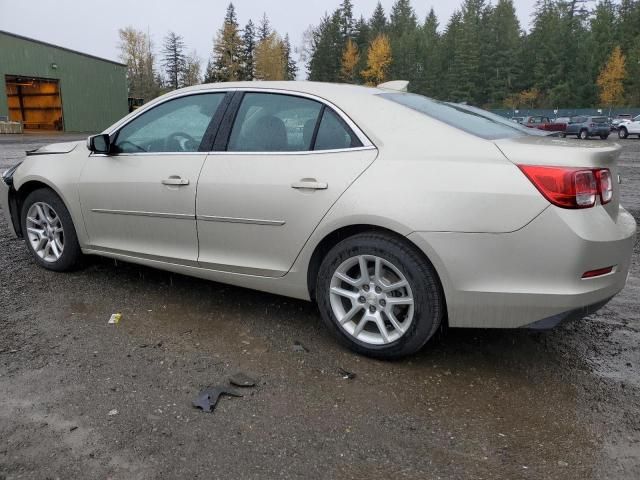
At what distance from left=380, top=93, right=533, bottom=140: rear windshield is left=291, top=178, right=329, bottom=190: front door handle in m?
0.74

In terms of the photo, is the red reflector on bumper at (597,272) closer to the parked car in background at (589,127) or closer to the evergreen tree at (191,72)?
the parked car in background at (589,127)

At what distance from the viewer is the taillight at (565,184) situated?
2689mm

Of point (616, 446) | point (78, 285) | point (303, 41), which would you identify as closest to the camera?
point (616, 446)

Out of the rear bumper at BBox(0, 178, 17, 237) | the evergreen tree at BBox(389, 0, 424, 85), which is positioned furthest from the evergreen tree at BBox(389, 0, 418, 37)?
the rear bumper at BBox(0, 178, 17, 237)

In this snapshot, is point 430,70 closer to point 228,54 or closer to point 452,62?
point 452,62

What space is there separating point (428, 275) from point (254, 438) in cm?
121

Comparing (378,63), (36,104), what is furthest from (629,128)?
(378,63)

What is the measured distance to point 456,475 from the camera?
7.38 feet

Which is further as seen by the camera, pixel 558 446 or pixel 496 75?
pixel 496 75

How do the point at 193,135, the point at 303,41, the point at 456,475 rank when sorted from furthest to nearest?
the point at 303,41 → the point at 193,135 → the point at 456,475

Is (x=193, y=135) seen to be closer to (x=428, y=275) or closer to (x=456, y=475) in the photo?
(x=428, y=275)

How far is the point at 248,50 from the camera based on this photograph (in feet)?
268

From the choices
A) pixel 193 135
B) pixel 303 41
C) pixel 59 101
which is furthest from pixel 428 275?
pixel 303 41

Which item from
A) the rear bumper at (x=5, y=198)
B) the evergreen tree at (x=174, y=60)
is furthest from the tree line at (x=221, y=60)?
the rear bumper at (x=5, y=198)
